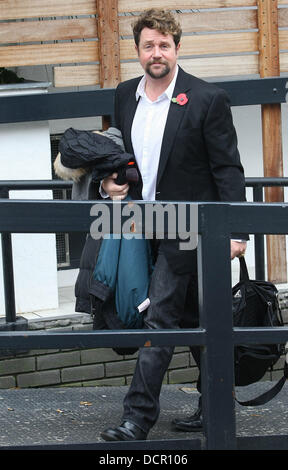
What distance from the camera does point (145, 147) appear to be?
377 cm

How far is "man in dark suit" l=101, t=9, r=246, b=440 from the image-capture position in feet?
12.1

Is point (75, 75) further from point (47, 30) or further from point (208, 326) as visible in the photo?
point (208, 326)

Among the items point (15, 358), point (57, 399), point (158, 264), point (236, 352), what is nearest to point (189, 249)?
point (158, 264)

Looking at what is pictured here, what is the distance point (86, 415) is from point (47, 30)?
11.0 feet

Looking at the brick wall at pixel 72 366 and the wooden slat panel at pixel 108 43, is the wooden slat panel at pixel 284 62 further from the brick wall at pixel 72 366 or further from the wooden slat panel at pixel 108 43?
the brick wall at pixel 72 366

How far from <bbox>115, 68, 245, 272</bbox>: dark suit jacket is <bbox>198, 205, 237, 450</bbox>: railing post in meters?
0.49

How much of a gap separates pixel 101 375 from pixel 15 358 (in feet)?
1.95

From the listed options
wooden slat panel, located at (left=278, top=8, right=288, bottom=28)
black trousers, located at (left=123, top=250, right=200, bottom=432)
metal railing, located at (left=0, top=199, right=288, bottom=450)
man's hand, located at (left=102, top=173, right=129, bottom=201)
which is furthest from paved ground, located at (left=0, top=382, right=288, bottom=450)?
wooden slat panel, located at (left=278, top=8, right=288, bottom=28)

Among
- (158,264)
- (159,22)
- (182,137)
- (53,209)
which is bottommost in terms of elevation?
(158,264)

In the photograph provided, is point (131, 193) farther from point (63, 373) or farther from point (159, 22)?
point (63, 373)

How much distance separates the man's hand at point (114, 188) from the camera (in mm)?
3777

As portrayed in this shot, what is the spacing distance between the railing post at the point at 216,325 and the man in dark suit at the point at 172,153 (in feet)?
1.36
